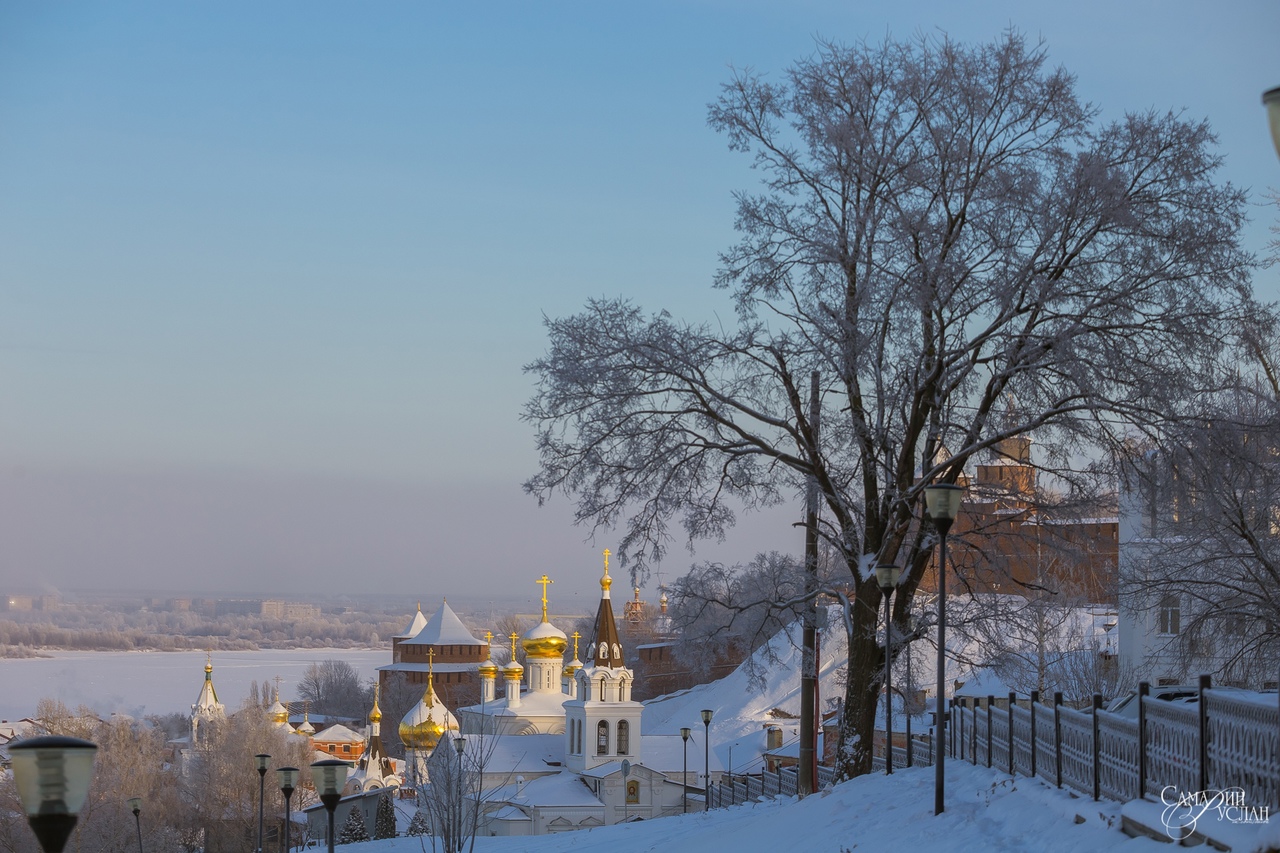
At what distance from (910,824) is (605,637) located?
5849cm

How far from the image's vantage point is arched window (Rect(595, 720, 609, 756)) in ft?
219

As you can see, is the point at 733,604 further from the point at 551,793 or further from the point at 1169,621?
the point at 551,793

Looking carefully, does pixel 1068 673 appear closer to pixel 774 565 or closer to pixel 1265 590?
pixel 1265 590

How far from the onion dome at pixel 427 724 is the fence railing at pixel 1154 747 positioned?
54423 millimetres

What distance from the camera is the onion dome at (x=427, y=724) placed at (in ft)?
224

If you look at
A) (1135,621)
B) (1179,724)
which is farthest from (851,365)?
(1135,621)

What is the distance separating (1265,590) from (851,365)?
30.6 feet

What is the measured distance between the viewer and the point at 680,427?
17875 mm

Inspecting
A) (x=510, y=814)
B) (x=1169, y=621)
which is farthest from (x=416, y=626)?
(x=1169, y=621)

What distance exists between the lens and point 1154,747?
31.9 ft

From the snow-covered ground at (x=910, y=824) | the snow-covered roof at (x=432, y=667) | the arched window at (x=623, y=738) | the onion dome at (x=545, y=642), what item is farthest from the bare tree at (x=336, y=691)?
the snow-covered ground at (x=910, y=824)

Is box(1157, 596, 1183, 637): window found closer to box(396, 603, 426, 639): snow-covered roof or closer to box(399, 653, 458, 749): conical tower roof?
box(399, 653, 458, 749): conical tower roof

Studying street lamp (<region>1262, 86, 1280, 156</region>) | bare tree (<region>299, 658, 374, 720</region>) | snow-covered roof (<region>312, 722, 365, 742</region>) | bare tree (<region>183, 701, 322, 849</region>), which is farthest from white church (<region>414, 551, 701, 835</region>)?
bare tree (<region>299, 658, 374, 720</region>)

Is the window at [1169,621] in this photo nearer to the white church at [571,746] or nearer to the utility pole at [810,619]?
the utility pole at [810,619]
